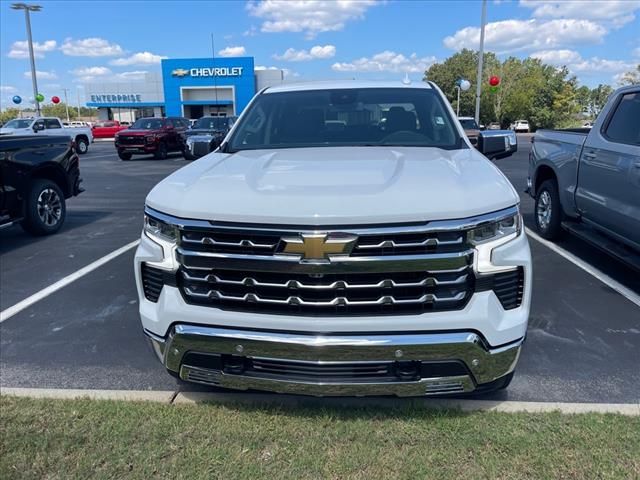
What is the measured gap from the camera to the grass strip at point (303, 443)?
2.54m

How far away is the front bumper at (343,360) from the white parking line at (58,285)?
9.59ft

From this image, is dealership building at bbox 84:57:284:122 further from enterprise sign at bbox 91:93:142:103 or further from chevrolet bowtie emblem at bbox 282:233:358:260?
chevrolet bowtie emblem at bbox 282:233:358:260

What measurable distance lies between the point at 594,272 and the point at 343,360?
4.20 metres

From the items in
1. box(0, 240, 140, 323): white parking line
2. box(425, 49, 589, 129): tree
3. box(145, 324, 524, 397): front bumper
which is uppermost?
box(425, 49, 589, 129): tree

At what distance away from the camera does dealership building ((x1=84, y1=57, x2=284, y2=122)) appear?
53469 millimetres

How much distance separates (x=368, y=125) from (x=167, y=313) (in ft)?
7.10

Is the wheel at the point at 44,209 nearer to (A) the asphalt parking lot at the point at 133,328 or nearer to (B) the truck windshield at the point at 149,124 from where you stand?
(A) the asphalt parking lot at the point at 133,328

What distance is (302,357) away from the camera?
8.04ft

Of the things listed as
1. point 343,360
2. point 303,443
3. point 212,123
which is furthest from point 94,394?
point 212,123

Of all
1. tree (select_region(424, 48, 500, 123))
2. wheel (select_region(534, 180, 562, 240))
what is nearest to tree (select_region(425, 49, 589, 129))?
tree (select_region(424, 48, 500, 123))

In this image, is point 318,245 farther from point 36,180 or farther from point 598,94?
point 598,94

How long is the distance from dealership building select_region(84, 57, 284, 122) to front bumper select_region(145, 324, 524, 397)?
50882 mm

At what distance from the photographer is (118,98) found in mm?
60781

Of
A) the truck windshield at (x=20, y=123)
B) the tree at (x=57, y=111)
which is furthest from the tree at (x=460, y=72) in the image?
the tree at (x=57, y=111)
